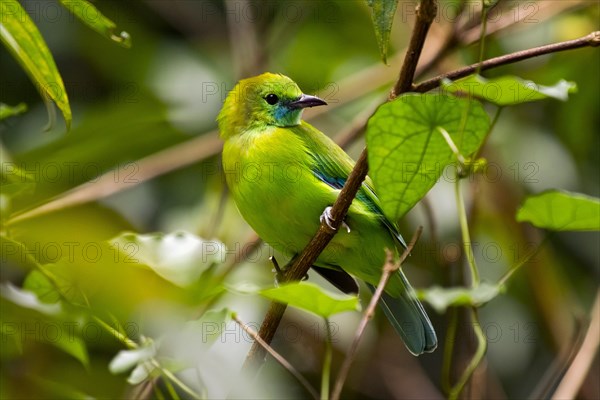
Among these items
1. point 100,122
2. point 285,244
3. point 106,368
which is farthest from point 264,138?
point 106,368

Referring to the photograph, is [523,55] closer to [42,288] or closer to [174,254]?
[174,254]

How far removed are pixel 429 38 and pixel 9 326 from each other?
3.44m

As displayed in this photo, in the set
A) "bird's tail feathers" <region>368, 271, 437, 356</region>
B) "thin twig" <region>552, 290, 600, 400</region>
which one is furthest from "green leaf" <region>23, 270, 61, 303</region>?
"thin twig" <region>552, 290, 600, 400</region>

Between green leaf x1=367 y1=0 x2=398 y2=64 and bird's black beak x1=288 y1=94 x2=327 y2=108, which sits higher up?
green leaf x1=367 y1=0 x2=398 y2=64

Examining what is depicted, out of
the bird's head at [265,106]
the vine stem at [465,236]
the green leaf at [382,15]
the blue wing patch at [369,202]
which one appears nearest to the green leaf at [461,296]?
the vine stem at [465,236]

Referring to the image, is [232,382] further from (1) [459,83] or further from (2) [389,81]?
(2) [389,81]

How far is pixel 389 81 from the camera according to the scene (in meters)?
4.69

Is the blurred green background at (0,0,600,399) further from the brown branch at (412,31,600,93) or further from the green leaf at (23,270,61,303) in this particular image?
the brown branch at (412,31,600,93)

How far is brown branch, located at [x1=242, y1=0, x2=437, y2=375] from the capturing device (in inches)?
70.4

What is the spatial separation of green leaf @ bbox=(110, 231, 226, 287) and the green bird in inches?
34.9

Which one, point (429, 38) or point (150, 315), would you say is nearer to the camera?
point (150, 315)

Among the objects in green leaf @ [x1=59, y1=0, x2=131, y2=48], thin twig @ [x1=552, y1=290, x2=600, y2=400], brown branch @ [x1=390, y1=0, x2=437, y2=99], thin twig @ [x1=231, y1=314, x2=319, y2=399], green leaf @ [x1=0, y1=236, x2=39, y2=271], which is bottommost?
thin twig @ [x1=552, y1=290, x2=600, y2=400]

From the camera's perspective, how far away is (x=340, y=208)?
2447mm

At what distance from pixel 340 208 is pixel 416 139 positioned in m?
0.47
